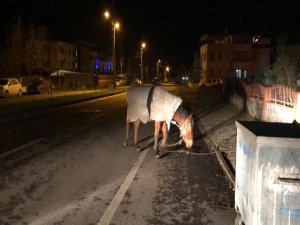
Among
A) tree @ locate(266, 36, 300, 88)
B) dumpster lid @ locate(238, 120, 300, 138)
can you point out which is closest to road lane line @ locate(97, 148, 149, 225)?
dumpster lid @ locate(238, 120, 300, 138)

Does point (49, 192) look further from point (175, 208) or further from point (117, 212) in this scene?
point (175, 208)

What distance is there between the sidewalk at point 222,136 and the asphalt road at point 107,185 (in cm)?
26

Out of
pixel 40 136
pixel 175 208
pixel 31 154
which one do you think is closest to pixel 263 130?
pixel 175 208

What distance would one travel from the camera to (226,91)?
95.0 ft

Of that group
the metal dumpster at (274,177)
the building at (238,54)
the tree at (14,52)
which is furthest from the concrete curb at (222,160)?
the building at (238,54)

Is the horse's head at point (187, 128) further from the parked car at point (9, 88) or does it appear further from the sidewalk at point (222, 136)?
the parked car at point (9, 88)

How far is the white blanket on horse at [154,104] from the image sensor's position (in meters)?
8.95

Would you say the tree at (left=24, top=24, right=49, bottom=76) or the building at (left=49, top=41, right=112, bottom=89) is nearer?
the tree at (left=24, top=24, right=49, bottom=76)

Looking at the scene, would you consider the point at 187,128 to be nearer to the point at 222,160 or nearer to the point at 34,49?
the point at 222,160

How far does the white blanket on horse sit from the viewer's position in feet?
29.4

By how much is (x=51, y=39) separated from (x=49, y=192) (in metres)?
66.1

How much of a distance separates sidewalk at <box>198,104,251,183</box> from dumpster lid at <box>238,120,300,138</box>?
9.72 feet

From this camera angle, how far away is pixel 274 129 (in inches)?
166

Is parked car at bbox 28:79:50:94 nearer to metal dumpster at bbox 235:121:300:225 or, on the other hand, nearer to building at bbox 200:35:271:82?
building at bbox 200:35:271:82
